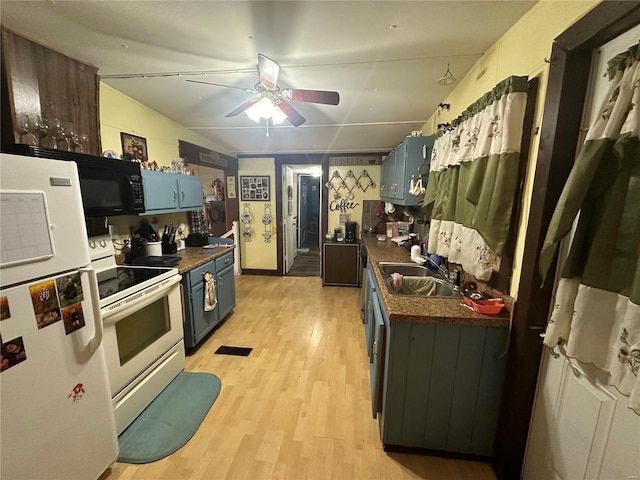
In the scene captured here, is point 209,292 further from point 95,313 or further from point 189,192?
point 95,313

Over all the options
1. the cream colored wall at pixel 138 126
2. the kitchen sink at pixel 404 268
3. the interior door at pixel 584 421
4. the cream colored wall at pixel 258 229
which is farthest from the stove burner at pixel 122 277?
the cream colored wall at pixel 258 229

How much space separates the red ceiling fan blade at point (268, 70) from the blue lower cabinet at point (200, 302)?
1.71 m

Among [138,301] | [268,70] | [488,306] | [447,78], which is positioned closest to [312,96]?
[268,70]

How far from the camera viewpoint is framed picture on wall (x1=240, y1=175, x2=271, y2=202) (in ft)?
15.1

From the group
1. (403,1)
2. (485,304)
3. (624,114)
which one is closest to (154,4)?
(403,1)

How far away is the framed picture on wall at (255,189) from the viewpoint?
4.61 metres

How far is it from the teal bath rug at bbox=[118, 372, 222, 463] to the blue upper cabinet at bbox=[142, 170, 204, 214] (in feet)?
4.97

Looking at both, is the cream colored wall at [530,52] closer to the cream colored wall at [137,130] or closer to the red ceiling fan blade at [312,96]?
the red ceiling fan blade at [312,96]

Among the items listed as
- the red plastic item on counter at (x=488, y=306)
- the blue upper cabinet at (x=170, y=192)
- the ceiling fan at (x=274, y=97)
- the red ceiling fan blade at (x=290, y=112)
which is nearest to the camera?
the red plastic item on counter at (x=488, y=306)

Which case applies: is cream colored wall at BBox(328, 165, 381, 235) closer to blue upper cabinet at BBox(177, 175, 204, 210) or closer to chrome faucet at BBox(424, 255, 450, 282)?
blue upper cabinet at BBox(177, 175, 204, 210)

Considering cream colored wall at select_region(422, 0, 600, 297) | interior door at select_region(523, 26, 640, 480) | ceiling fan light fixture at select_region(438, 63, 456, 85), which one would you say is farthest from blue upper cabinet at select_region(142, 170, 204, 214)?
interior door at select_region(523, 26, 640, 480)

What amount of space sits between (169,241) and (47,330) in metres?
1.81

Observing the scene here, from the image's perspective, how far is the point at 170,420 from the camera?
66.5 inches

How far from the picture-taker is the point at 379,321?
155cm
